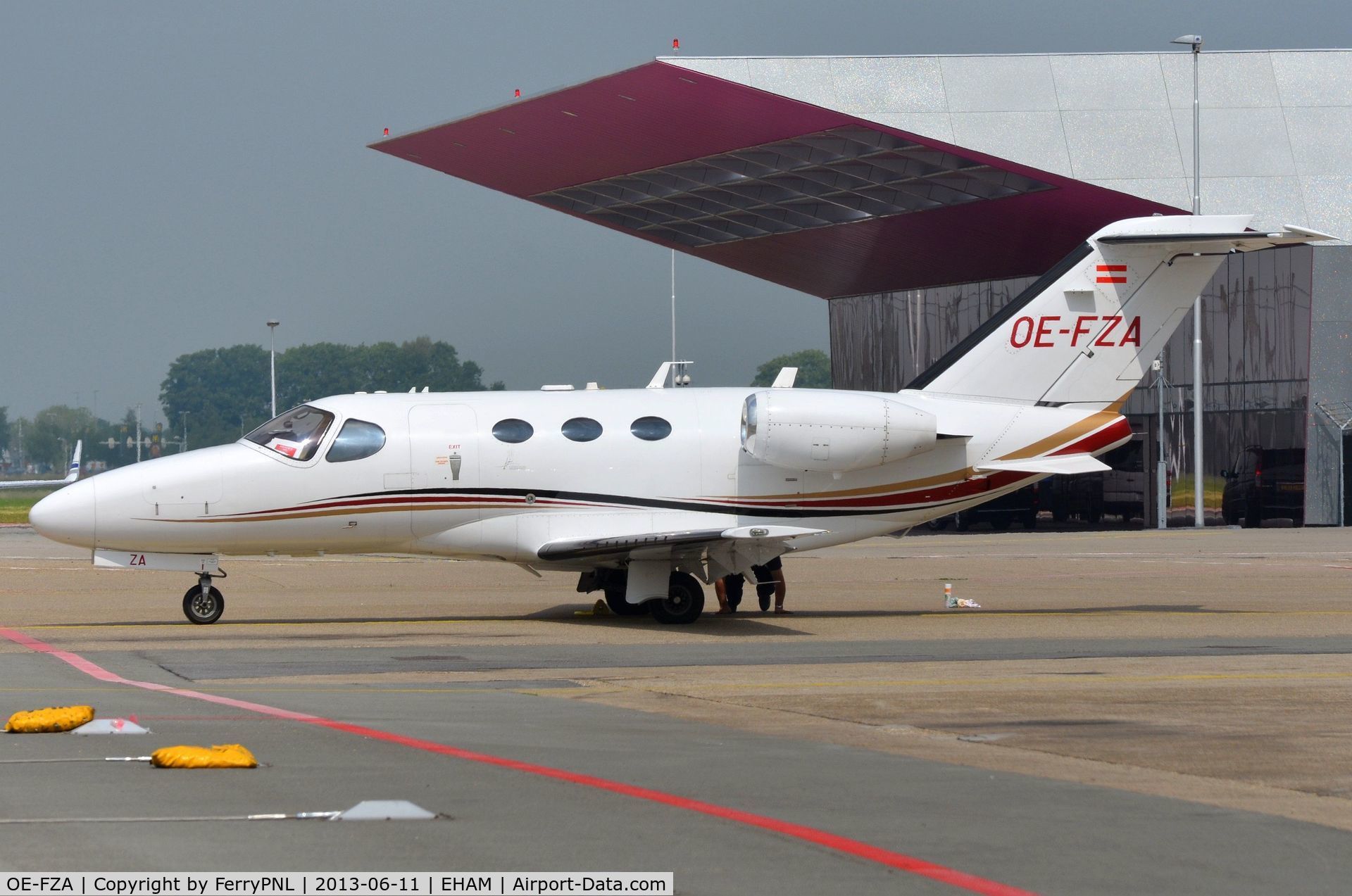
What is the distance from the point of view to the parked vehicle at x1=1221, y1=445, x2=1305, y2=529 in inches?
1754

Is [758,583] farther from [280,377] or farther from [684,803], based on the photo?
[280,377]

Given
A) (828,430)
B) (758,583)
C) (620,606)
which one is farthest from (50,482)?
(828,430)

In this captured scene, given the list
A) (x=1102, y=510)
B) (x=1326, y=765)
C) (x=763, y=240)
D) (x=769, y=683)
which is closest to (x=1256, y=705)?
(x=1326, y=765)

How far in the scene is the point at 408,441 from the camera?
19.8m

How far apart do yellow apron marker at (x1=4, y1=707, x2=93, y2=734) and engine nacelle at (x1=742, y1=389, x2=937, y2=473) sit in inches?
420

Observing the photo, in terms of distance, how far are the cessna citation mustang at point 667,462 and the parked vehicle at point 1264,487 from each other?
26.5 metres

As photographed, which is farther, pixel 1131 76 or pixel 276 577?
pixel 1131 76

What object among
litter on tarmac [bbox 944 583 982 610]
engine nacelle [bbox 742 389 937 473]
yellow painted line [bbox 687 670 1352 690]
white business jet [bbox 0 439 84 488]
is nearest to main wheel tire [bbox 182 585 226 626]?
engine nacelle [bbox 742 389 937 473]

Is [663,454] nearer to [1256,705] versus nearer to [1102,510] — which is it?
[1256,705]

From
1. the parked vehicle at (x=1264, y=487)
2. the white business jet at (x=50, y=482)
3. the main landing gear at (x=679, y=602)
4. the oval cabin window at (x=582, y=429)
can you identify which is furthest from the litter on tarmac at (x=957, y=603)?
the white business jet at (x=50, y=482)

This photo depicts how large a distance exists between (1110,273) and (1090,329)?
32.4 inches

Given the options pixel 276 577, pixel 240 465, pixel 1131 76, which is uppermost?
pixel 1131 76

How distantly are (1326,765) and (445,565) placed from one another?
2455 cm

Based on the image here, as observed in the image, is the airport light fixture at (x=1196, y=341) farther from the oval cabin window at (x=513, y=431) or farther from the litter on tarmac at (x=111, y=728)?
the litter on tarmac at (x=111, y=728)
